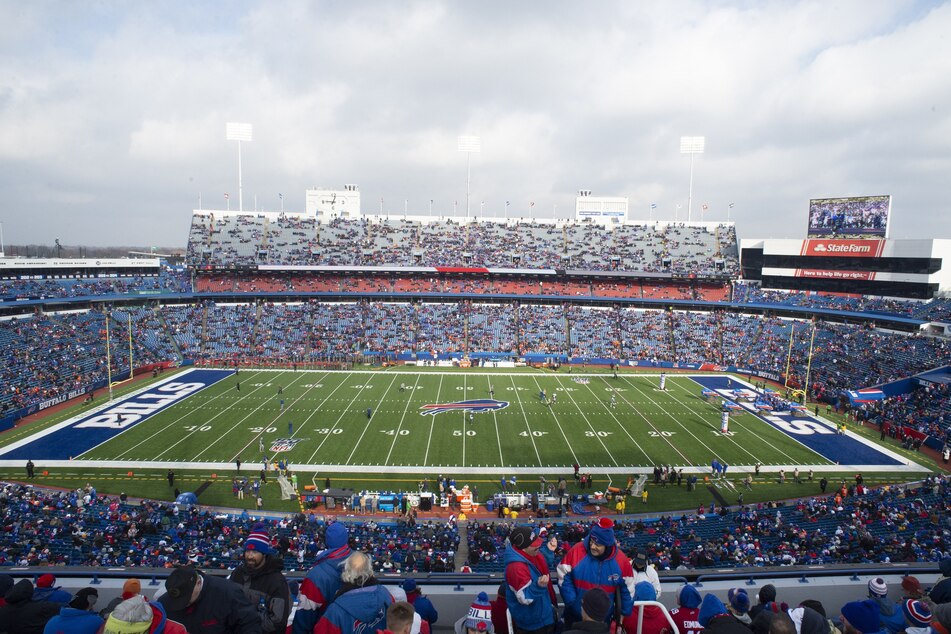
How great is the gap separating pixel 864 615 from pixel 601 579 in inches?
98.0

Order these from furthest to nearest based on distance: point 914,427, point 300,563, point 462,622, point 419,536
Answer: point 914,427 < point 419,536 < point 300,563 < point 462,622

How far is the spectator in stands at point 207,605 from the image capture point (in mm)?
3760

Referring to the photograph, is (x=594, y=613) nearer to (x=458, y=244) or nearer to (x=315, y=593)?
(x=315, y=593)

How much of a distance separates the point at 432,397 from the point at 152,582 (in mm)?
29425

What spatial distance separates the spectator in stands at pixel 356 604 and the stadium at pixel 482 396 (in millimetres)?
2506

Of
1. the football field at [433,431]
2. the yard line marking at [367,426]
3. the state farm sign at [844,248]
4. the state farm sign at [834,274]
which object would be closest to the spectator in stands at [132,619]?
the football field at [433,431]

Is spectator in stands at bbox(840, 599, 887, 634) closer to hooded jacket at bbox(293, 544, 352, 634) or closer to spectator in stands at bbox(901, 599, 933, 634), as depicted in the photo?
spectator in stands at bbox(901, 599, 933, 634)

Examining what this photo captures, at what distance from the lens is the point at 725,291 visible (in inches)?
2296

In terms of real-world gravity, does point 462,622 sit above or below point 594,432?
above

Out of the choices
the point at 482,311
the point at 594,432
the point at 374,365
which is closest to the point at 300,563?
the point at 594,432

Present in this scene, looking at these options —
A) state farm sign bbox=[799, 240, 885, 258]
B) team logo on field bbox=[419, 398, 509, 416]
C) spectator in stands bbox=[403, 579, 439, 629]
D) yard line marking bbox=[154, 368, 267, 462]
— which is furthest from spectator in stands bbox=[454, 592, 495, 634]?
state farm sign bbox=[799, 240, 885, 258]

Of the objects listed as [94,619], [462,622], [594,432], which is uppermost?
[94,619]

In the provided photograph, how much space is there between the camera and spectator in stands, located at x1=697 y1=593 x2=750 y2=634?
3746 mm

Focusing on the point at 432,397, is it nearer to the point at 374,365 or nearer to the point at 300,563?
the point at 374,365
